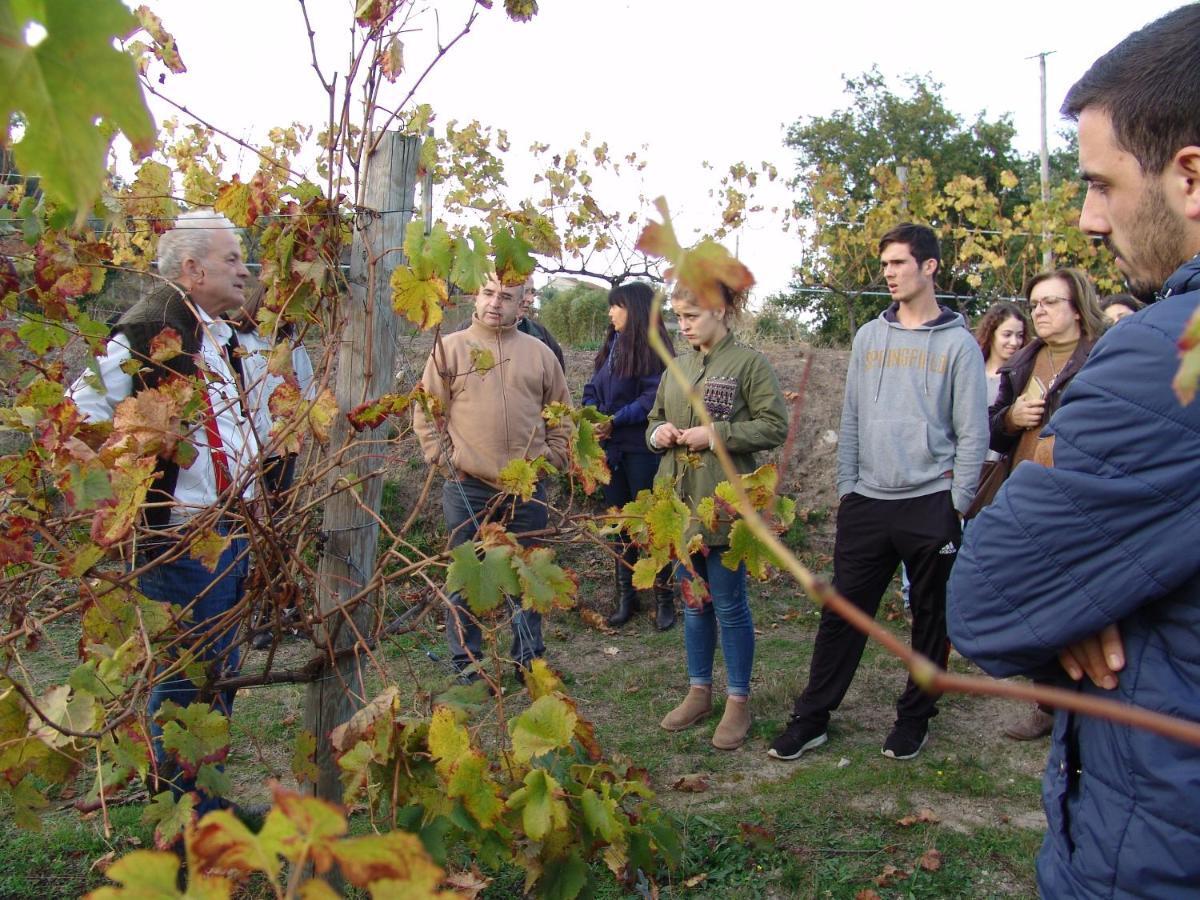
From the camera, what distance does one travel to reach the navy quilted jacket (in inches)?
46.1

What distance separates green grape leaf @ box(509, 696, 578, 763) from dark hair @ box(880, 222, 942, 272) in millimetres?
2583

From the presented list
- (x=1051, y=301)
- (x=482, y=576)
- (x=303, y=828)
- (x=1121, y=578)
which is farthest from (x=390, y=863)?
(x=1051, y=301)

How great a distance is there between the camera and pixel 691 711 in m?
4.22

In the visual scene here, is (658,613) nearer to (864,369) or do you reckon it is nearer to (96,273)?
(864,369)

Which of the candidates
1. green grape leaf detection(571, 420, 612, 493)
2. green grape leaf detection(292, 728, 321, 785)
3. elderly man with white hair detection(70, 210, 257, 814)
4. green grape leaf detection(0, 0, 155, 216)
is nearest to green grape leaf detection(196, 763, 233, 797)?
green grape leaf detection(292, 728, 321, 785)

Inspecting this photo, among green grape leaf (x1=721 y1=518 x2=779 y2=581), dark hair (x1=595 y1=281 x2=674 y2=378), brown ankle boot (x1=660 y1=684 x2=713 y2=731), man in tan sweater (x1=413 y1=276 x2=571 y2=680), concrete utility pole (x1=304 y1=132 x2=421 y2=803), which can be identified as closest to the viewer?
green grape leaf (x1=721 y1=518 x2=779 y2=581)

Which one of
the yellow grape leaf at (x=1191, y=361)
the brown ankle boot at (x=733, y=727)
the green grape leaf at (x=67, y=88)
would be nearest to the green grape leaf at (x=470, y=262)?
the green grape leaf at (x=67, y=88)

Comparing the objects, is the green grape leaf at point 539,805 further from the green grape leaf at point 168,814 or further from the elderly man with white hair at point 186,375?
the elderly man with white hair at point 186,375

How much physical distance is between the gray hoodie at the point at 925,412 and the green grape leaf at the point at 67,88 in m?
3.39

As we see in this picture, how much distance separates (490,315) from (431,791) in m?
2.63

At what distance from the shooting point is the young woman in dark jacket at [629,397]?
5355 millimetres

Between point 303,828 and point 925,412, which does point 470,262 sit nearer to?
point 303,828

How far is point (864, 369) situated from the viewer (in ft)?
12.5

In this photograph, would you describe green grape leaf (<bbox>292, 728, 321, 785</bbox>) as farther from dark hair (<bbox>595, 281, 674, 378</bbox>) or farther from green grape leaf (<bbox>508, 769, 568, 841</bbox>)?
dark hair (<bbox>595, 281, 674, 378</bbox>)
